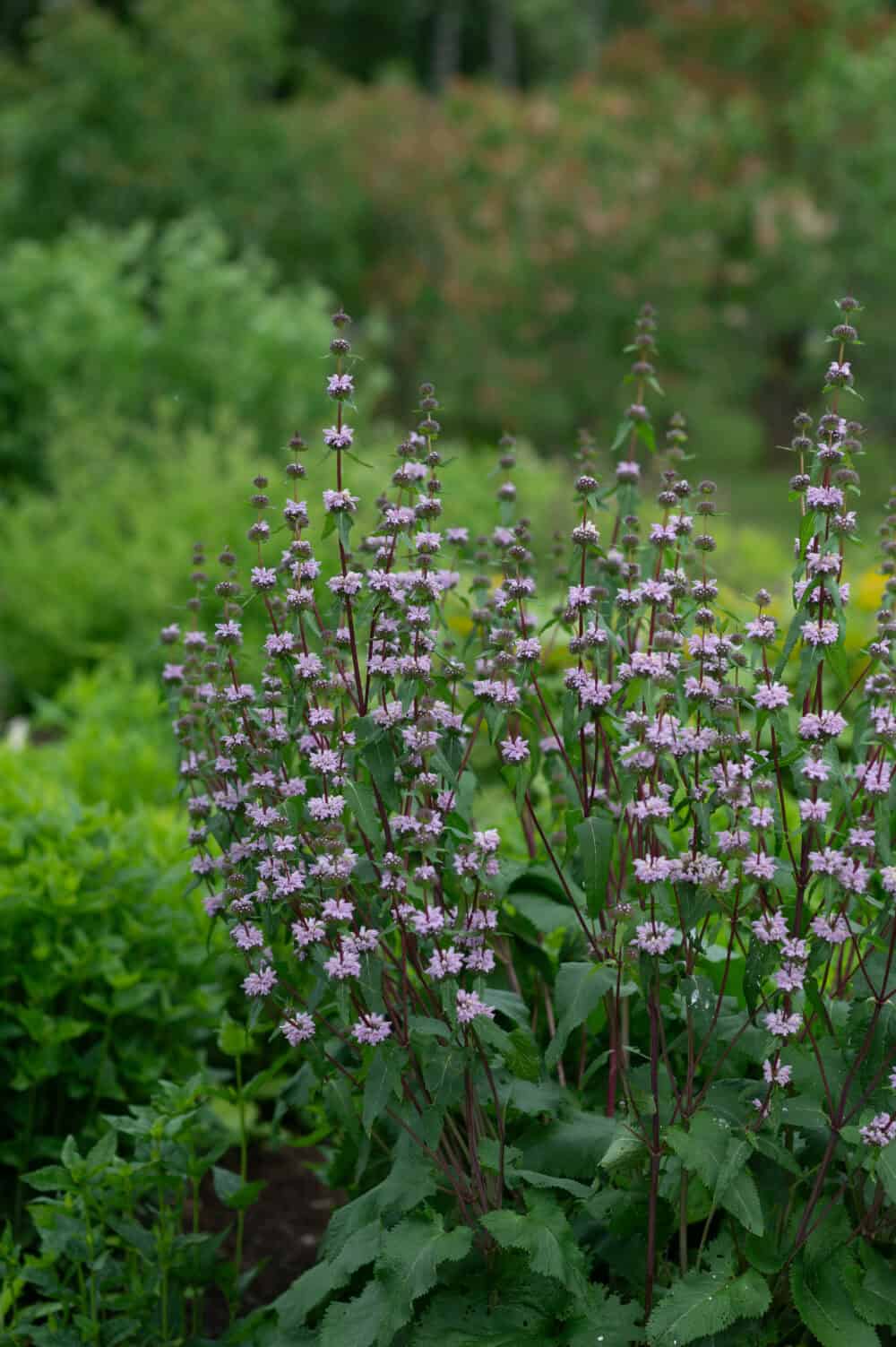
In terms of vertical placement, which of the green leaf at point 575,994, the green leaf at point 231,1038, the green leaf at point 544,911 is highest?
the green leaf at point 544,911

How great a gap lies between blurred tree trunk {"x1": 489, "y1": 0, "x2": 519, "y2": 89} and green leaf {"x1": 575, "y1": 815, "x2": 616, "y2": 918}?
1056 inches

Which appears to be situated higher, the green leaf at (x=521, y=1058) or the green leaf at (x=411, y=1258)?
the green leaf at (x=521, y=1058)

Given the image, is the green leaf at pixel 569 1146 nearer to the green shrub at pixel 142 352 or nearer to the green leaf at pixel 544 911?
the green leaf at pixel 544 911

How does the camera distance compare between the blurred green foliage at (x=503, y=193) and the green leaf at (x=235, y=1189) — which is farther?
the blurred green foliage at (x=503, y=193)

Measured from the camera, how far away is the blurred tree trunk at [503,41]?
26.8m

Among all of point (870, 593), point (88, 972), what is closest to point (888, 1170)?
point (88, 972)

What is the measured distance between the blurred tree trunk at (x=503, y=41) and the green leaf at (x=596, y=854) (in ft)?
88.0

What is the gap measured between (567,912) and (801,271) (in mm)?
14139

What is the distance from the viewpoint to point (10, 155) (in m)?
12.0

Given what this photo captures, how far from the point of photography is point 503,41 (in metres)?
27.0

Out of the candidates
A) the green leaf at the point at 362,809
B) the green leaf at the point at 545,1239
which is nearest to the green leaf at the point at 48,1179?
the green leaf at the point at 545,1239

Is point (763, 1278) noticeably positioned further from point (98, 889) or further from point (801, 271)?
point (801, 271)

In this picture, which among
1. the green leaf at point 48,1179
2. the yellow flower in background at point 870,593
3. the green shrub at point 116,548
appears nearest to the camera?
the green leaf at point 48,1179

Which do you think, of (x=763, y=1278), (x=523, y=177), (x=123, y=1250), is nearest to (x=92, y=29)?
(x=523, y=177)
